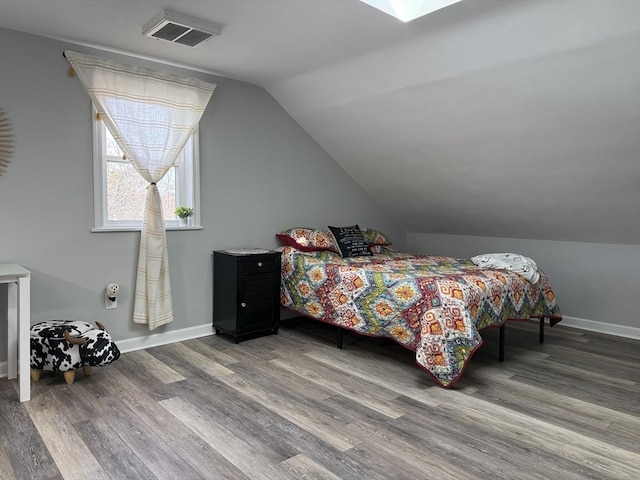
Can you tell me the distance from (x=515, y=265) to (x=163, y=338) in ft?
9.57

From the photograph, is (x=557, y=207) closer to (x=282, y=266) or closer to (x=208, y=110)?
(x=282, y=266)

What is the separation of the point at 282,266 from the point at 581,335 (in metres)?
2.80

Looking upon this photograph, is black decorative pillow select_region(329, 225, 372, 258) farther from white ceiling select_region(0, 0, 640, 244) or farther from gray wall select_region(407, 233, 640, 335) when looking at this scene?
gray wall select_region(407, 233, 640, 335)

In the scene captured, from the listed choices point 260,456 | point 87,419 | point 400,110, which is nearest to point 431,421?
point 260,456

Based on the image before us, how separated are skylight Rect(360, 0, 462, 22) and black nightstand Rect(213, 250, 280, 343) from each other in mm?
2113

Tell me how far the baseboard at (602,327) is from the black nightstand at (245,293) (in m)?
2.87

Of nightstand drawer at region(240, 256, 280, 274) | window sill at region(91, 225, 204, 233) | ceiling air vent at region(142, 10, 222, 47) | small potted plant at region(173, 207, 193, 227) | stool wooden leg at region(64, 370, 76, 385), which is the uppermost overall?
ceiling air vent at region(142, 10, 222, 47)

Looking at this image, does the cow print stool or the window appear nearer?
the cow print stool

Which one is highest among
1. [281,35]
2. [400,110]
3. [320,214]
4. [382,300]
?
[281,35]

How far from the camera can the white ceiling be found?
2740 mm

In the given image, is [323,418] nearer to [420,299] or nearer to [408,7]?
[420,299]

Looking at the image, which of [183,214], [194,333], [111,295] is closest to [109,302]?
[111,295]

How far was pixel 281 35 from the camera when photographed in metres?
3.15

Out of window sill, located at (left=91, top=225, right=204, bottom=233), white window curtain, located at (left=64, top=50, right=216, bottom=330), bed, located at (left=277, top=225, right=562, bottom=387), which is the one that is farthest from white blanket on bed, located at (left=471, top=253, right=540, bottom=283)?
white window curtain, located at (left=64, top=50, right=216, bottom=330)
